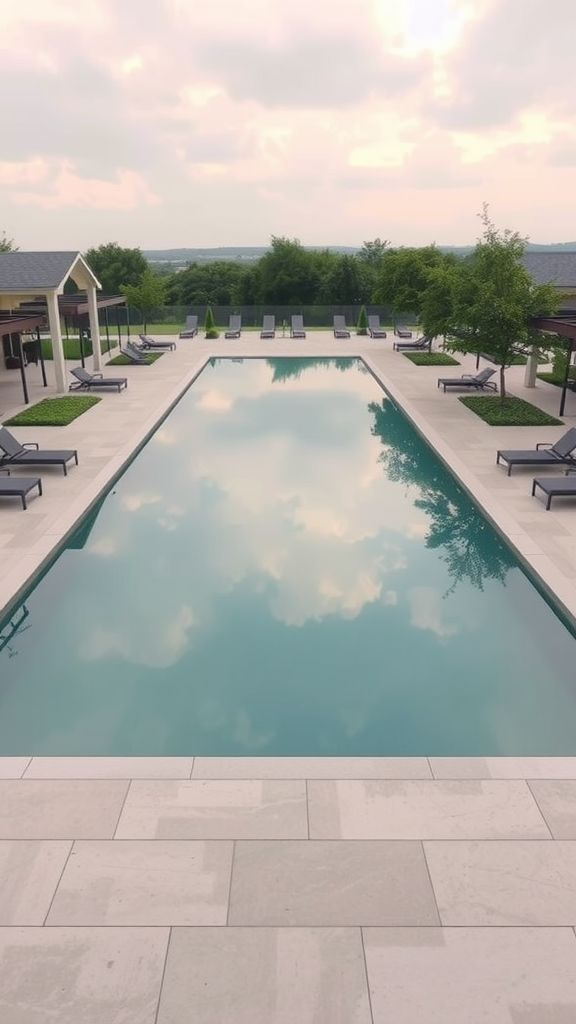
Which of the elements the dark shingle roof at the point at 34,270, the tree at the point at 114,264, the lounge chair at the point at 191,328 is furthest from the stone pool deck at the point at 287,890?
the tree at the point at 114,264

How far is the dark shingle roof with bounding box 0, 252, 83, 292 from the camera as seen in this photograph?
21609 mm

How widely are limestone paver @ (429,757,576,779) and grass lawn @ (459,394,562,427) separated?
1323 cm

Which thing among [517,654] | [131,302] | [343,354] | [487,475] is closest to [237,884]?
[517,654]

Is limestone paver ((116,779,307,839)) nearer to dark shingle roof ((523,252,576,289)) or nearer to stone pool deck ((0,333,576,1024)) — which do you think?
stone pool deck ((0,333,576,1024))

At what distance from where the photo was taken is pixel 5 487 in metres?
12.3

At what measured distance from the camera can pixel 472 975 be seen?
4422mm

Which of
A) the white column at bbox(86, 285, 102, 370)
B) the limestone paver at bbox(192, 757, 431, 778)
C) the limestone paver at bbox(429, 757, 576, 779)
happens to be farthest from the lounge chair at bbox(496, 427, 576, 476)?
the white column at bbox(86, 285, 102, 370)

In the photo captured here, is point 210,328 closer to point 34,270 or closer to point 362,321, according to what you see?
point 362,321

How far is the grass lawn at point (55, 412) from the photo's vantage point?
18.7m

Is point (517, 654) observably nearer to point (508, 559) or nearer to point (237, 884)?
point (508, 559)

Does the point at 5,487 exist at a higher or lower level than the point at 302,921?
higher

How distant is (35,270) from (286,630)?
1864cm

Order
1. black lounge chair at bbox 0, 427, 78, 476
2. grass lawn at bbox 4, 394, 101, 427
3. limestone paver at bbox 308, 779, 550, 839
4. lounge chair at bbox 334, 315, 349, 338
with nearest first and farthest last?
1. limestone paver at bbox 308, 779, 550, 839
2. black lounge chair at bbox 0, 427, 78, 476
3. grass lawn at bbox 4, 394, 101, 427
4. lounge chair at bbox 334, 315, 349, 338

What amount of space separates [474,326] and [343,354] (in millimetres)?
13621
